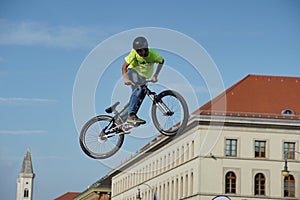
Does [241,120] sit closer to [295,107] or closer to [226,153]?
[226,153]

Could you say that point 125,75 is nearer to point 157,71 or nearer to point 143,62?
point 143,62

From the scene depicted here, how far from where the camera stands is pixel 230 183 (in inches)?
5610

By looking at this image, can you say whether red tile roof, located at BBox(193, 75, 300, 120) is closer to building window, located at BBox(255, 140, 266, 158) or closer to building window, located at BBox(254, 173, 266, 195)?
building window, located at BBox(255, 140, 266, 158)

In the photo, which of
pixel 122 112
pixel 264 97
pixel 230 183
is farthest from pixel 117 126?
pixel 264 97

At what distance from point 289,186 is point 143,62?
128m

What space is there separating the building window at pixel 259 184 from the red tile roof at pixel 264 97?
32.0ft

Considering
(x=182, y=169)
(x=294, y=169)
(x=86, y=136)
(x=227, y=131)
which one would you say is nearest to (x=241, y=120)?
(x=227, y=131)

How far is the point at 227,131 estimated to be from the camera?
142 metres

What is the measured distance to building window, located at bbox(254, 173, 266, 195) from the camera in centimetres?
14400

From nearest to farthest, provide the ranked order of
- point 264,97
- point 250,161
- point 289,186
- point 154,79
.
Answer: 1. point 154,79
2. point 250,161
3. point 289,186
4. point 264,97

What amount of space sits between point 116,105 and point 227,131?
122 m

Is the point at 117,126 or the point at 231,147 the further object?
the point at 231,147

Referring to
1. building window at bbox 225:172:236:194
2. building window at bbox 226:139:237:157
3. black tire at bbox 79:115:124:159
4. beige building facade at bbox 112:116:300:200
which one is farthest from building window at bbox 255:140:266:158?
black tire at bbox 79:115:124:159

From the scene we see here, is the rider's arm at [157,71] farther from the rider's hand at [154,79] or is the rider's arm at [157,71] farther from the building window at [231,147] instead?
the building window at [231,147]
